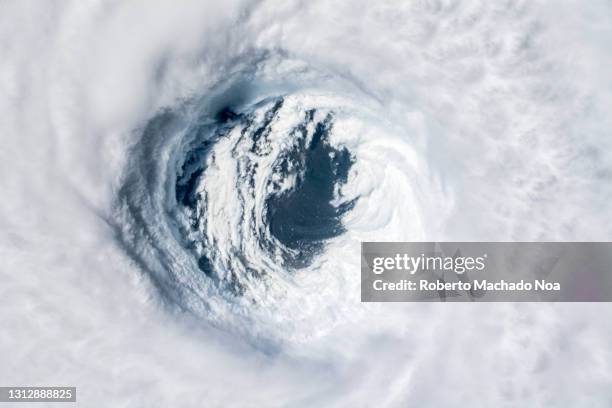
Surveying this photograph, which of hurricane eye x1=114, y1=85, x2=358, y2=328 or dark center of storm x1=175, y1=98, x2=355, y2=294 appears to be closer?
hurricane eye x1=114, y1=85, x2=358, y2=328

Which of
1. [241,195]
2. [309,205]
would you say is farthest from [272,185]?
[309,205]

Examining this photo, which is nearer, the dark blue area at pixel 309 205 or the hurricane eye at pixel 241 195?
the hurricane eye at pixel 241 195

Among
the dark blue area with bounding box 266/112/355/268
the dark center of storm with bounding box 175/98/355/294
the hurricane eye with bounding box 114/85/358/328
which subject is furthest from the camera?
the dark blue area with bounding box 266/112/355/268

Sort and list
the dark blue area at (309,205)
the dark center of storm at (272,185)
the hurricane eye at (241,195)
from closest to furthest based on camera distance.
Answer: the hurricane eye at (241,195)
the dark center of storm at (272,185)
the dark blue area at (309,205)

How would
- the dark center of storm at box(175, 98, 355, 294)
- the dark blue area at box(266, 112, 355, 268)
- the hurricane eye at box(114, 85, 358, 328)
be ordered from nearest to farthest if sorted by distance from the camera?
the hurricane eye at box(114, 85, 358, 328), the dark center of storm at box(175, 98, 355, 294), the dark blue area at box(266, 112, 355, 268)

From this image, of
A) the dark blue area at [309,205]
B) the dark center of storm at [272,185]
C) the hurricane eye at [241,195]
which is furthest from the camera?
the dark blue area at [309,205]

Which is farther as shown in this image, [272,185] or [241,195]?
[272,185]

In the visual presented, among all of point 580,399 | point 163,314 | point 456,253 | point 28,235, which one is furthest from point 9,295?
point 580,399

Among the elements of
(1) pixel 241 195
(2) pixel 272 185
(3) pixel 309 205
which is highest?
(2) pixel 272 185

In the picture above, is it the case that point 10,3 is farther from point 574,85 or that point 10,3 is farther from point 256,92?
point 574,85

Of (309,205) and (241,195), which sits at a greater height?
(241,195)

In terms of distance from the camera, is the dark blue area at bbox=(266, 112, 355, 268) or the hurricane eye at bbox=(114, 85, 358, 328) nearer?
the hurricane eye at bbox=(114, 85, 358, 328)

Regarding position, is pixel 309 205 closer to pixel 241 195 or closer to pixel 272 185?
pixel 272 185
